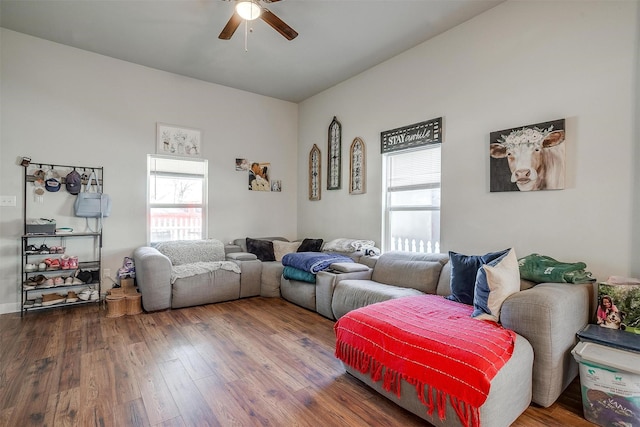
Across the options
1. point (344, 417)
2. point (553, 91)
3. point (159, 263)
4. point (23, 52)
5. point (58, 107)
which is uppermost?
point (23, 52)

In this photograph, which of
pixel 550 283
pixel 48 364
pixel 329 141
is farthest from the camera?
pixel 329 141

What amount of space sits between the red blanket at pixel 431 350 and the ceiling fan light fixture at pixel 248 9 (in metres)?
2.51

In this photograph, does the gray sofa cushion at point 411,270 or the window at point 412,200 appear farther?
the window at point 412,200

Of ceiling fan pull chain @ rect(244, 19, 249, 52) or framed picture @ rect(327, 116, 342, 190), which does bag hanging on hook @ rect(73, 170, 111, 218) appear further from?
framed picture @ rect(327, 116, 342, 190)

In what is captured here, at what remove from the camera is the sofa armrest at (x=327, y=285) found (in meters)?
3.33

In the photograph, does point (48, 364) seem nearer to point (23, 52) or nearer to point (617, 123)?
point (23, 52)

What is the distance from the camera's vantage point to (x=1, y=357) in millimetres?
2418

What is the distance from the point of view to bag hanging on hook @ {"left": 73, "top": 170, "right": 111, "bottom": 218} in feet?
12.0

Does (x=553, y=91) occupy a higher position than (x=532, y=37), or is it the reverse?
(x=532, y=37)

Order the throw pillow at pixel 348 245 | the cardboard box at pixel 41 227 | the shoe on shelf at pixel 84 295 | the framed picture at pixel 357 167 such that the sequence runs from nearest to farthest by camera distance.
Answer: the cardboard box at pixel 41 227 < the shoe on shelf at pixel 84 295 < the throw pillow at pixel 348 245 < the framed picture at pixel 357 167

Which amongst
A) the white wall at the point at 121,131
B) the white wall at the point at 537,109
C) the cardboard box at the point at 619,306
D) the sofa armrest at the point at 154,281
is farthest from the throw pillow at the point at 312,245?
the cardboard box at the point at 619,306

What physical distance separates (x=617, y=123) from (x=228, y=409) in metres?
3.30

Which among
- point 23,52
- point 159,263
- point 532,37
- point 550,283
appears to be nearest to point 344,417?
point 550,283

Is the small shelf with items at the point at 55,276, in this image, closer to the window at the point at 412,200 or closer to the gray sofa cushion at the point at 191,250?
the gray sofa cushion at the point at 191,250
